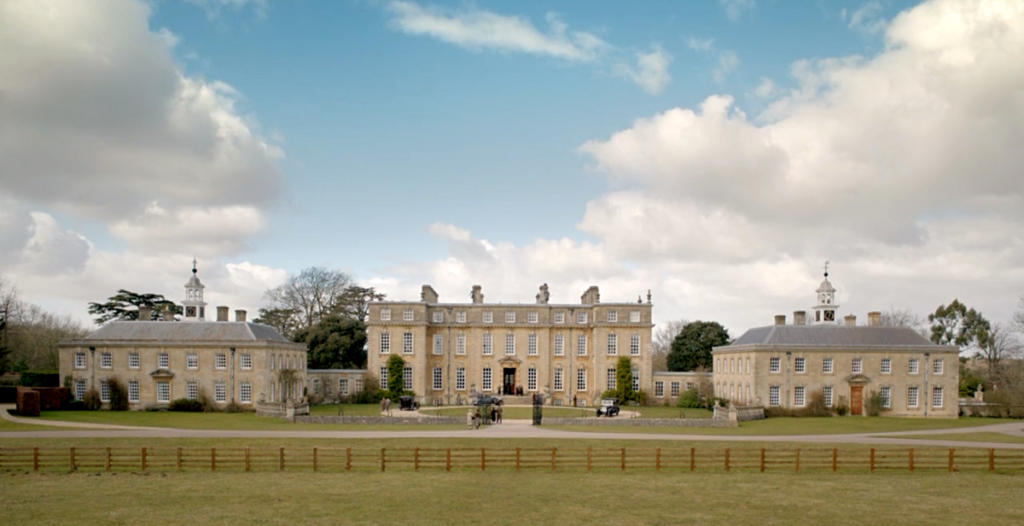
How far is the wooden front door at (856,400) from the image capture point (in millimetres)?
49875

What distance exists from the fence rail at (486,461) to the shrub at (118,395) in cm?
2182

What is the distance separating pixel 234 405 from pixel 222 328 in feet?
19.2

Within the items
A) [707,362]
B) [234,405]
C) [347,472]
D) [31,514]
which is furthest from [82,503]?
[707,362]

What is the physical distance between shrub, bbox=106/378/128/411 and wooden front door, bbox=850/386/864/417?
46.0 metres

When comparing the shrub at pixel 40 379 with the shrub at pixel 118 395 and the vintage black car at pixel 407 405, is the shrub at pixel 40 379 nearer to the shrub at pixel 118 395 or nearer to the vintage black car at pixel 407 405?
the shrub at pixel 118 395

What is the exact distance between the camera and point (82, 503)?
65.2 ft

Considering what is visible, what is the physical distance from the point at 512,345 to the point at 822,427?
86.8ft

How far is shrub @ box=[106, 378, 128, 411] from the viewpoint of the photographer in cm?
4841

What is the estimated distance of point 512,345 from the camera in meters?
61.7

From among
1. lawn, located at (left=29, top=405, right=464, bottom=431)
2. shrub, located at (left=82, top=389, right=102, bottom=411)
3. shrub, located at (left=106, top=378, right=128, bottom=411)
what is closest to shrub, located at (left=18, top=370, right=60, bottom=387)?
shrub, located at (left=82, top=389, right=102, bottom=411)

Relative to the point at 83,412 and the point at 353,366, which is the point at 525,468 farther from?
the point at 353,366

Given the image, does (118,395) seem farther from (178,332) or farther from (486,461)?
(486,461)

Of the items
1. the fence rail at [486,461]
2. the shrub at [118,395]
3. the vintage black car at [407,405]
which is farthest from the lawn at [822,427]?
the shrub at [118,395]

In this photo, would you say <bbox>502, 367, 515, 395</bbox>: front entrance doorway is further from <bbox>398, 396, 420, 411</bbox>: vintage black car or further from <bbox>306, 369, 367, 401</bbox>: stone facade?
<bbox>398, 396, 420, 411</bbox>: vintage black car
